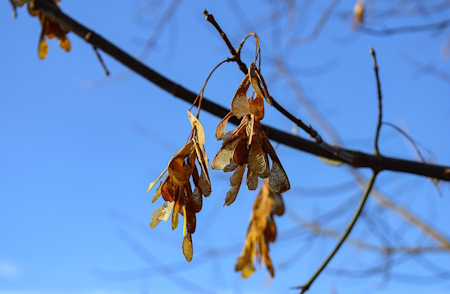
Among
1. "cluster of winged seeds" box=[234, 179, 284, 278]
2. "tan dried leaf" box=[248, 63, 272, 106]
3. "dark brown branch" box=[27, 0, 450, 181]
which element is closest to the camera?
"tan dried leaf" box=[248, 63, 272, 106]

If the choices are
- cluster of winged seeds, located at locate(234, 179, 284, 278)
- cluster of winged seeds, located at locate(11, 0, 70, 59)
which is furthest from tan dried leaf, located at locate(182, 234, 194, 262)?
cluster of winged seeds, located at locate(11, 0, 70, 59)

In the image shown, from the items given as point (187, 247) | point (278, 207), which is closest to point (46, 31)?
point (278, 207)

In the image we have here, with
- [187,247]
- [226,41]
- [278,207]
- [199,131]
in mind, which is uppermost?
[278,207]

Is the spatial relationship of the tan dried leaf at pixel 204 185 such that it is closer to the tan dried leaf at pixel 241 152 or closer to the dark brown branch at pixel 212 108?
the tan dried leaf at pixel 241 152

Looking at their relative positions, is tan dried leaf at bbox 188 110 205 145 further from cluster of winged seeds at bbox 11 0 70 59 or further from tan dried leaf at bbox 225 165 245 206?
cluster of winged seeds at bbox 11 0 70 59

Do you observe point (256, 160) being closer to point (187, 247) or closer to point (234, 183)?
point (234, 183)

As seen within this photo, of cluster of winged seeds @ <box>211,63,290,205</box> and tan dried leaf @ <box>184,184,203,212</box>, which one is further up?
cluster of winged seeds @ <box>211,63,290,205</box>

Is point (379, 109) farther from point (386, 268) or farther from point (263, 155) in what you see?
point (386, 268)
